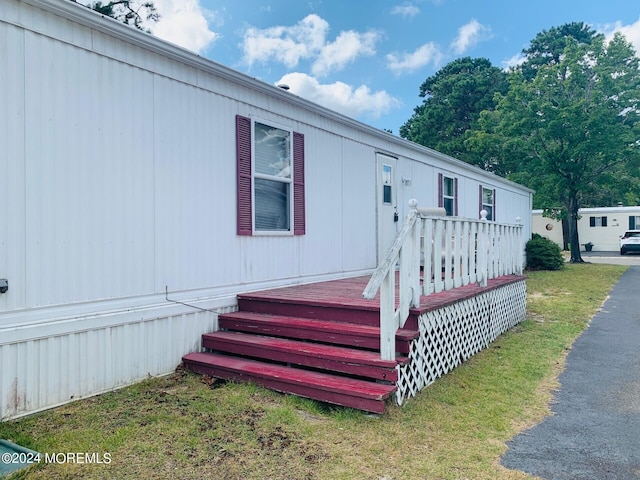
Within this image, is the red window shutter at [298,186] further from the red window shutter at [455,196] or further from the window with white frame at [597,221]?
the window with white frame at [597,221]

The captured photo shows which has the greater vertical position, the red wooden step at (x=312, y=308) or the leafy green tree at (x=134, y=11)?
the leafy green tree at (x=134, y=11)

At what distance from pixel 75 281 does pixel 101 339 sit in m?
0.52

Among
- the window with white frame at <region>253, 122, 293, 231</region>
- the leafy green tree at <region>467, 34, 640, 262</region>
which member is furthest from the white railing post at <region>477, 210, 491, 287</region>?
the leafy green tree at <region>467, 34, 640, 262</region>

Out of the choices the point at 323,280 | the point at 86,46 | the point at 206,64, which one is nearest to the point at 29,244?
the point at 86,46

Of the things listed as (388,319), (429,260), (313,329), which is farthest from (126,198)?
(429,260)

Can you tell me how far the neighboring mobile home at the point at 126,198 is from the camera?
125 inches

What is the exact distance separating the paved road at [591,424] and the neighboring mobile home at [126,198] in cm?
300

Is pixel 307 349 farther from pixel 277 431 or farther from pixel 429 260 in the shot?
pixel 429 260

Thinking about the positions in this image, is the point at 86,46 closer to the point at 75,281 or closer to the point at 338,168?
the point at 75,281

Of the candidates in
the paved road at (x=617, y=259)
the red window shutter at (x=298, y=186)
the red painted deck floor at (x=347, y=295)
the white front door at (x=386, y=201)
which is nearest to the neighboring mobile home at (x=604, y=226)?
the paved road at (x=617, y=259)

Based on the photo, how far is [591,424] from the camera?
3.21m

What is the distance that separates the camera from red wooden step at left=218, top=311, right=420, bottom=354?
3668 mm

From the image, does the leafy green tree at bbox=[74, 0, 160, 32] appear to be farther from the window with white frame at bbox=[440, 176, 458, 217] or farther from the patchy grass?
the patchy grass

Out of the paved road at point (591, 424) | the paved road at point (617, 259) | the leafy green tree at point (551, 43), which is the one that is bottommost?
the paved road at point (591, 424)
